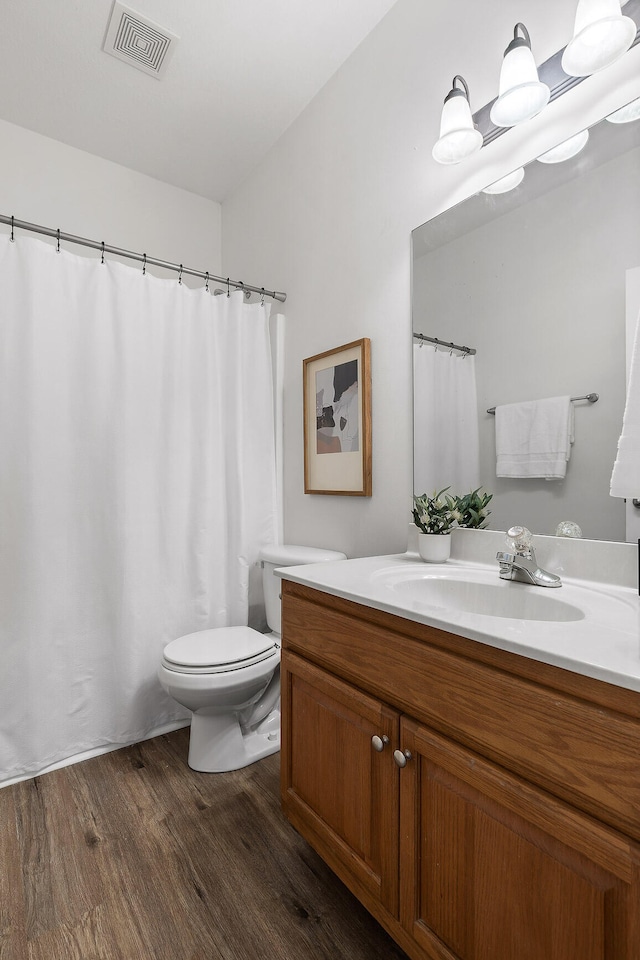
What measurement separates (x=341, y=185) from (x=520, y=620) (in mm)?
1821

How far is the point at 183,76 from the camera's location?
1999 mm

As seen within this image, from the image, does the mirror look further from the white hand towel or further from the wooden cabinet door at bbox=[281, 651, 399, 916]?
the wooden cabinet door at bbox=[281, 651, 399, 916]

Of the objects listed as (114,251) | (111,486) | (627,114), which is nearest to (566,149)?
(627,114)

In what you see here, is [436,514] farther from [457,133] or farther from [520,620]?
[457,133]

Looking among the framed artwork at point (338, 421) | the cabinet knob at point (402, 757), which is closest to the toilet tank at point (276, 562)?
the framed artwork at point (338, 421)

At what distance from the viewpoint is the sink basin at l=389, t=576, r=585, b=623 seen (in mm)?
1062

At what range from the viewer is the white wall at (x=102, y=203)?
Result: 2242mm

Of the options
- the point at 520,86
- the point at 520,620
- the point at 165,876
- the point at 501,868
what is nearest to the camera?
the point at 501,868

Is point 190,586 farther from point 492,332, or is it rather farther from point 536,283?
point 536,283

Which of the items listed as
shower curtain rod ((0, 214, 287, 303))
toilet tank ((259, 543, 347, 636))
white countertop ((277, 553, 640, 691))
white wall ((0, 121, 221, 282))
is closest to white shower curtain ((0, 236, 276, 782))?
shower curtain rod ((0, 214, 287, 303))

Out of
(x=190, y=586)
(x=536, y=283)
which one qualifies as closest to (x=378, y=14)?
(x=536, y=283)

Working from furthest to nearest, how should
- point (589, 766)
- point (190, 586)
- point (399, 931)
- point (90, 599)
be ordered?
point (190, 586), point (90, 599), point (399, 931), point (589, 766)

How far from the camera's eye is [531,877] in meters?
0.74

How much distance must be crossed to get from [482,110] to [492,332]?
2.08 ft
